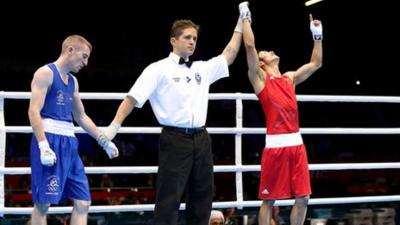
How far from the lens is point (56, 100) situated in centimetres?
378

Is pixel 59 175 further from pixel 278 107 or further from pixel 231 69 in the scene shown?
pixel 231 69

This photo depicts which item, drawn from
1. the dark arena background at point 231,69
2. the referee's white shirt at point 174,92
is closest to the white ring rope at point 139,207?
the referee's white shirt at point 174,92

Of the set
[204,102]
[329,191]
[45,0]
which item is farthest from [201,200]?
[45,0]

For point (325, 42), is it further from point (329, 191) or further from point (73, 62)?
point (73, 62)

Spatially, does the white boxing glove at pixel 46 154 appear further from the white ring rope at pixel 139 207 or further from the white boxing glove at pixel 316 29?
the white boxing glove at pixel 316 29

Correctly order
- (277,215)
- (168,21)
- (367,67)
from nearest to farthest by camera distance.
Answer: (277,215) < (168,21) < (367,67)

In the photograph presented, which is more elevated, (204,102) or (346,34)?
(346,34)

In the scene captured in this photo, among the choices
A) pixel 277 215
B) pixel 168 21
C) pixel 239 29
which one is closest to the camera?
pixel 239 29

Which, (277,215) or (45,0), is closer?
(277,215)

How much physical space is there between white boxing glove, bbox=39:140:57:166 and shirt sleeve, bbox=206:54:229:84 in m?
1.03

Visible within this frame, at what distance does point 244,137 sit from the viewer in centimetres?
1412

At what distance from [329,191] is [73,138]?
897cm

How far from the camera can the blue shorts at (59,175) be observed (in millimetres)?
3709

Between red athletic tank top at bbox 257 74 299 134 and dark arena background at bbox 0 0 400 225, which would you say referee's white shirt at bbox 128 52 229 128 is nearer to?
red athletic tank top at bbox 257 74 299 134
